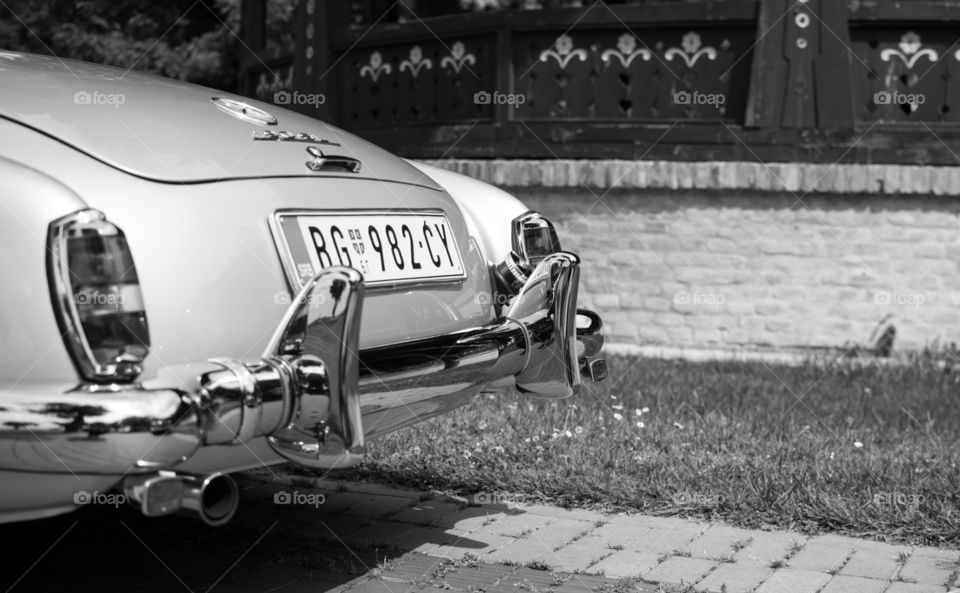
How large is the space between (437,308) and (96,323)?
3.46 feet

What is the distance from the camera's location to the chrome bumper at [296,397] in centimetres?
219

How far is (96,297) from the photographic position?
2.25 metres

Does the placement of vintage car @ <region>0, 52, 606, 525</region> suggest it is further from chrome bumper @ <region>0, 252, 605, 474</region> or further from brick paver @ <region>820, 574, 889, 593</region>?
brick paver @ <region>820, 574, 889, 593</region>

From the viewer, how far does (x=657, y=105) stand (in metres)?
8.09

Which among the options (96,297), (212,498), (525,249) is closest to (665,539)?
(525,249)

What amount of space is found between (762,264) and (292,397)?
19.3 ft

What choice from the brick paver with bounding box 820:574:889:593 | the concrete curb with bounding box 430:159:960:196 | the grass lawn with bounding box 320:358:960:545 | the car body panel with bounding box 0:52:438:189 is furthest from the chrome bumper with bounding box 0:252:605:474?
the concrete curb with bounding box 430:159:960:196

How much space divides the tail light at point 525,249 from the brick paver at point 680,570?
37.4 inches

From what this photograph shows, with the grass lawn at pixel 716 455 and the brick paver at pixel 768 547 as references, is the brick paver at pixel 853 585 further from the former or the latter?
the grass lawn at pixel 716 455

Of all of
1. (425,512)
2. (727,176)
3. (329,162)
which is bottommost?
(425,512)

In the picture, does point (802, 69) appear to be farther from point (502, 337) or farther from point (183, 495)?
point (183, 495)

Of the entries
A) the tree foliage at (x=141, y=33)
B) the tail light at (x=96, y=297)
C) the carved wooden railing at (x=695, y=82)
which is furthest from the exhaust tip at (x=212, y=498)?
the tree foliage at (x=141, y=33)

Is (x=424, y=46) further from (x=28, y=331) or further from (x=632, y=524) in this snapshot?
(x=28, y=331)

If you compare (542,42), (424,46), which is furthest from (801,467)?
(424,46)
